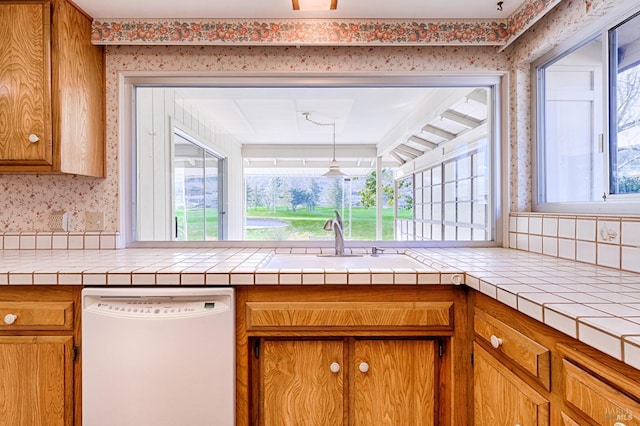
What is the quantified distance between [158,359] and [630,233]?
5.67 ft

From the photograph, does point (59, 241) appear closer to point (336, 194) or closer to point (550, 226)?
point (336, 194)

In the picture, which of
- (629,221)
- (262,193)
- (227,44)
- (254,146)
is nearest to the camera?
(629,221)

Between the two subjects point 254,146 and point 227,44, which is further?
point 254,146

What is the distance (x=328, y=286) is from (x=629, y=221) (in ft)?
3.62

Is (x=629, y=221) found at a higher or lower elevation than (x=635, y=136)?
lower

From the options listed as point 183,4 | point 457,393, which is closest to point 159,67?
point 183,4

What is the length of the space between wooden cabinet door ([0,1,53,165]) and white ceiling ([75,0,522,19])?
0.25 m

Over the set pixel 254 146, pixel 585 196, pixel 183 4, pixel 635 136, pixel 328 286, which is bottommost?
pixel 328 286

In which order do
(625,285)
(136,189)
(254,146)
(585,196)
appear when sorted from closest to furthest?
1. (625,285)
2. (585,196)
3. (136,189)
4. (254,146)

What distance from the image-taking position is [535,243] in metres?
1.78

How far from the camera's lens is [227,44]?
1.88m

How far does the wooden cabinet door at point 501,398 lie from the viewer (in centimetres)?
96

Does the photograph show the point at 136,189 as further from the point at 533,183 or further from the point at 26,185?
the point at 533,183

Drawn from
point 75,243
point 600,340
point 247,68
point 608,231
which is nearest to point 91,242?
point 75,243
